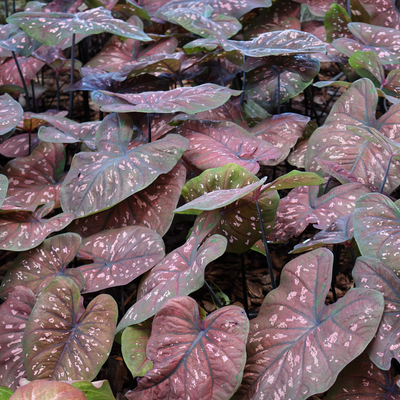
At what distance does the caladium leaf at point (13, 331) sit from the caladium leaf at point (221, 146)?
0.75m

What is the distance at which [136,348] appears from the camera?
3.51ft

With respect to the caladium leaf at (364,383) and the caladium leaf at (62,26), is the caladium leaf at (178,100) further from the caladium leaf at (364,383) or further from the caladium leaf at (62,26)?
the caladium leaf at (364,383)

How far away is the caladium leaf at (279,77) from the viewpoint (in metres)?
1.81

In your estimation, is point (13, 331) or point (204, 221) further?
point (204, 221)

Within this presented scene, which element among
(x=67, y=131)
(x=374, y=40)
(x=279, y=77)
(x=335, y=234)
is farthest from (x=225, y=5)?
(x=335, y=234)

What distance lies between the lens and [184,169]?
1515 millimetres

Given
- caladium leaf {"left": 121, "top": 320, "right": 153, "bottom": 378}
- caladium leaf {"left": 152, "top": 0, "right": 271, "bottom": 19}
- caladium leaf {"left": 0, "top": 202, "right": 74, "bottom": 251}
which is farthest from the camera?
caladium leaf {"left": 152, "top": 0, "right": 271, "bottom": 19}

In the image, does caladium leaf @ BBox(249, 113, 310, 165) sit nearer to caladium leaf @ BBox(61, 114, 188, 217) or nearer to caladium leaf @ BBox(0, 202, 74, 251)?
caladium leaf @ BBox(61, 114, 188, 217)

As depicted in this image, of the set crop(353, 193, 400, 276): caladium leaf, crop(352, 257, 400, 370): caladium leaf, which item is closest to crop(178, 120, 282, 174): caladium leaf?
crop(353, 193, 400, 276): caladium leaf

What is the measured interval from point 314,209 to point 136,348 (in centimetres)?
76

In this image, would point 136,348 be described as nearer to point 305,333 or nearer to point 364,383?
point 305,333

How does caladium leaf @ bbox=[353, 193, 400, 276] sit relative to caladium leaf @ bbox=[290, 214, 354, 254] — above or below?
above

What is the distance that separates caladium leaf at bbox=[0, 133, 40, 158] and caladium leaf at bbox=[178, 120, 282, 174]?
762 mm

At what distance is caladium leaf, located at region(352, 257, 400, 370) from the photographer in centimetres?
86
